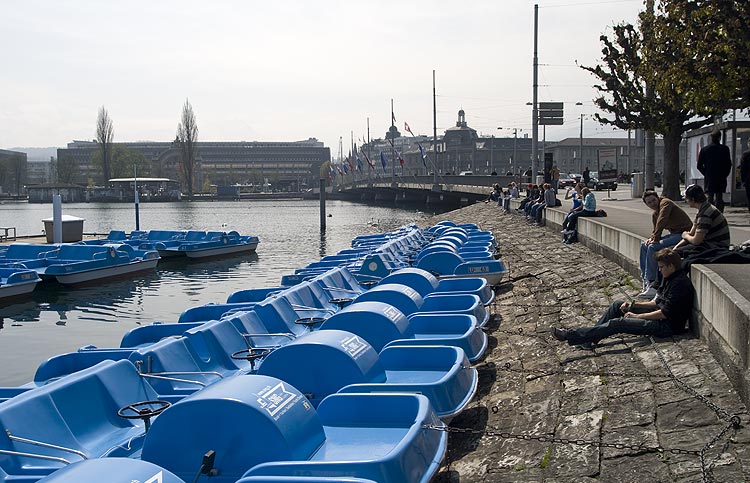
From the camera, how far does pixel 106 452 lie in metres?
7.56

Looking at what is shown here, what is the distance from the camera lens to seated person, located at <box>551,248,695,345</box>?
870 cm

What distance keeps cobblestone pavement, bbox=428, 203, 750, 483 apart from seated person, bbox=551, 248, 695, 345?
0.47ft

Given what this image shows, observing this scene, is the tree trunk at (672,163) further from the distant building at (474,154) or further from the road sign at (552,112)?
the distant building at (474,154)

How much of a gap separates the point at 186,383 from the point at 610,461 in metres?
5.33

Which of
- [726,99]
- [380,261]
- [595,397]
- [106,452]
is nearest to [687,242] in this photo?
[595,397]

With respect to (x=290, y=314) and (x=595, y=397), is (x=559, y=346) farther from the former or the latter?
(x=290, y=314)

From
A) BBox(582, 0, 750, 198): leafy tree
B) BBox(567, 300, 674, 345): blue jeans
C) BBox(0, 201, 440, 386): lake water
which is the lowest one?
BBox(0, 201, 440, 386): lake water

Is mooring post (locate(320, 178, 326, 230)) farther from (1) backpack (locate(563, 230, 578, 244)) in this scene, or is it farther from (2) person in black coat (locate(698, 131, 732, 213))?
(2) person in black coat (locate(698, 131, 732, 213))

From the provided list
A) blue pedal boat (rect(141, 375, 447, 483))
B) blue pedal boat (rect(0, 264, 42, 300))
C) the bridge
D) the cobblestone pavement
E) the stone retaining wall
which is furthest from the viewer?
the bridge

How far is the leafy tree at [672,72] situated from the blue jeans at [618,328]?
31.9ft

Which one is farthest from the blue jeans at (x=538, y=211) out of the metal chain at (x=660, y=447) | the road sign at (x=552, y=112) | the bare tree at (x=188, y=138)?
the bare tree at (x=188, y=138)

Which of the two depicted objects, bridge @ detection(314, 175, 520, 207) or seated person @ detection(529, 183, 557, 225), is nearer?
seated person @ detection(529, 183, 557, 225)

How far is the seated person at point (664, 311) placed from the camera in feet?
28.6

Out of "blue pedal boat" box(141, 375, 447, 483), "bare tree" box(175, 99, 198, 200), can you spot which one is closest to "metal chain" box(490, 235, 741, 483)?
"blue pedal boat" box(141, 375, 447, 483)
